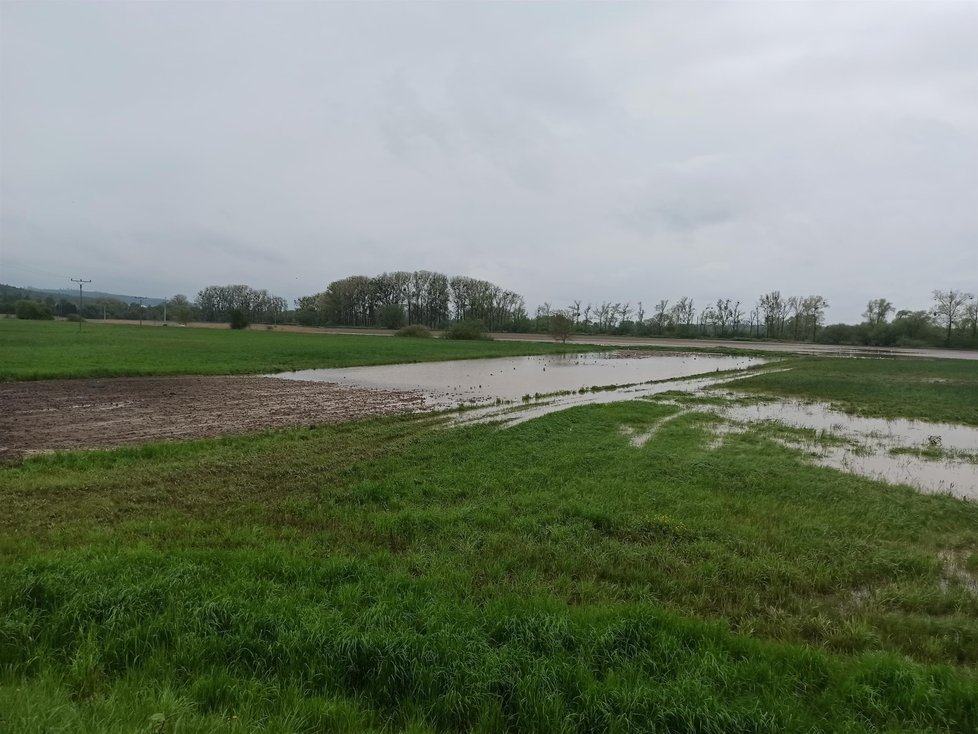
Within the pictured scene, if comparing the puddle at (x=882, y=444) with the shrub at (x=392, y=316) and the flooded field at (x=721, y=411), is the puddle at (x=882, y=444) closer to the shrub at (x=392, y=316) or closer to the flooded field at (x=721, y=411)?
the flooded field at (x=721, y=411)

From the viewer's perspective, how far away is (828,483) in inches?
413

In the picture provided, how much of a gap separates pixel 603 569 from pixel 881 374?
46241 mm

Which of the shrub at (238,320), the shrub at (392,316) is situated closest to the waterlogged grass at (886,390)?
the shrub at (392,316)

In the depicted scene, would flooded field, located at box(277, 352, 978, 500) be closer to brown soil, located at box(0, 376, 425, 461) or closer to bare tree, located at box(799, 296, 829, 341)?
brown soil, located at box(0, 376, 425, 461)

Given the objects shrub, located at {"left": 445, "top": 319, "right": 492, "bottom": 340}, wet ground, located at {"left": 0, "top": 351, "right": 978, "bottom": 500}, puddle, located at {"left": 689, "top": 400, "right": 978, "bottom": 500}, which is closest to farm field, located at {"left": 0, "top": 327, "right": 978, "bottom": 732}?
puddle, located at {"left": 689, "top": 400, "right": 978, "bottom": 500}

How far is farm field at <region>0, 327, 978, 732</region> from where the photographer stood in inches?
147

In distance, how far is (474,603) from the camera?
5250mm

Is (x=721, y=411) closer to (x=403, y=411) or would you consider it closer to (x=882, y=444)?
(x=882, y=444)

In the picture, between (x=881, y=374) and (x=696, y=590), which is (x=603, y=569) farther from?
(x=881, y=374)

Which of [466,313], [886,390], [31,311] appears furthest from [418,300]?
[886,390]

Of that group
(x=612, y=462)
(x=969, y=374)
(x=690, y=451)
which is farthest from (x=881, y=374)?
(x=612, y=462)

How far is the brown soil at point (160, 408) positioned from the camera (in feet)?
43.3

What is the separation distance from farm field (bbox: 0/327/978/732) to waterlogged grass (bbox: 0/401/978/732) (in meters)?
0.03

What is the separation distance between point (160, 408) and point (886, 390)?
123 feet
